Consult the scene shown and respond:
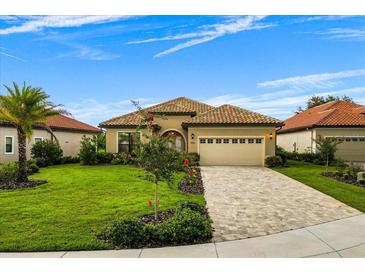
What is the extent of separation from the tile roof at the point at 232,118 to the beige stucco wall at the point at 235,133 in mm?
419

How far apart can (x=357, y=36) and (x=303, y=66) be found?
487 centimetres

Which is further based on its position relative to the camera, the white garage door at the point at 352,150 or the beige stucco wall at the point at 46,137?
the white garage door at the point at 352,150

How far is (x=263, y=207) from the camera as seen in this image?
862 cm

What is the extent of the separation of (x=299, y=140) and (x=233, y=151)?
31.9ft

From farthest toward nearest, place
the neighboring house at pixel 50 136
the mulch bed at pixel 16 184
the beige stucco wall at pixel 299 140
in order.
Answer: the beige stucco wall at pixel 299 140 < the neighboring house at pixel 50 136 < the mulch bed at pixel 16 184

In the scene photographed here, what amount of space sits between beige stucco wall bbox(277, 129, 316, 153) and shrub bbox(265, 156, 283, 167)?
5.24 meters

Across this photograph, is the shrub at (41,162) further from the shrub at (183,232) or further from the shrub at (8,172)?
the shrub at (183,232)

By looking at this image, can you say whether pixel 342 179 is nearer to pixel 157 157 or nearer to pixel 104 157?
pixel 157 157

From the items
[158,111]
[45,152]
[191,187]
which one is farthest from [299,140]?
[45,152]

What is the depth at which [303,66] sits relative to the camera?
14.8m

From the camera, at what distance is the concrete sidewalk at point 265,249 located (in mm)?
5012

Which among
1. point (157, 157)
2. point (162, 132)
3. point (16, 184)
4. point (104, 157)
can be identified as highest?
point (162, 132)

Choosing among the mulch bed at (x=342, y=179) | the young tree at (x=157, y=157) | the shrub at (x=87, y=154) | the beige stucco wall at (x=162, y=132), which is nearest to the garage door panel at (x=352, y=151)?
the mulch bed at (x=342, y=179)
